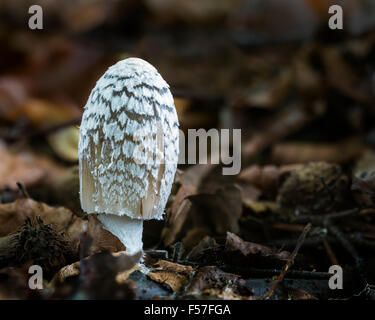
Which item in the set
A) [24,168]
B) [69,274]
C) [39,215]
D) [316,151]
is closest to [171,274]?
[69,274]

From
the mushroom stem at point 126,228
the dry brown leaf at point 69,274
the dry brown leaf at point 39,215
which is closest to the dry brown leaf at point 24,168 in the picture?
the dry brown leaf at point 39,215

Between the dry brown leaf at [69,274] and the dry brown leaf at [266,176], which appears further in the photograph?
the dry brown leaf at [266,176]

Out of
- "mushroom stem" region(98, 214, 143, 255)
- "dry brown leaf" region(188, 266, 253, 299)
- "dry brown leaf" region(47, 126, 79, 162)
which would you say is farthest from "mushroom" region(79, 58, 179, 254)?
"dry brown leaf" region(47, 126, 79, 162)

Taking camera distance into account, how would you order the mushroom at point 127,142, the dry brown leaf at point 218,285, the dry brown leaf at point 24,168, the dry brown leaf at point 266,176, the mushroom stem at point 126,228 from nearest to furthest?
1. the dry brown leaf at point 218,285
2. the mushroom at point 127,142
3. the mushroom stem at point 126,228
4. the dry brown leaf at point 266,176
5. the dry brown leaf at point 24,168

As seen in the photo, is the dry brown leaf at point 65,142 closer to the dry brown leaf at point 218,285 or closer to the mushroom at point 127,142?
the mushroom at point 127,142

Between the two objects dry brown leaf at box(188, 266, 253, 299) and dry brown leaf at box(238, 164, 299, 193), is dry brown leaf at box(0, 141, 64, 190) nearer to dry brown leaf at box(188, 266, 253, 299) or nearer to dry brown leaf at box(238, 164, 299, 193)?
dry brown leaf at box(238, 164, 299, 193)
